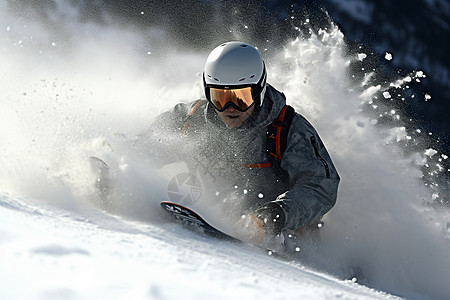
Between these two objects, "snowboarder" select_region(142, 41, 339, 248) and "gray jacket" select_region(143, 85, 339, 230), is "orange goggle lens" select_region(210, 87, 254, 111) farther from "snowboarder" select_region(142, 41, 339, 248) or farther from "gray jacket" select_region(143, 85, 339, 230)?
"gray jacket" select_region(143, 85, 339, 230)

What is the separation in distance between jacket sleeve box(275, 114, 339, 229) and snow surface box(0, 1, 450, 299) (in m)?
0.40

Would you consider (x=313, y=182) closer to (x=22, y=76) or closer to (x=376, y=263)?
(x=376, y=263)

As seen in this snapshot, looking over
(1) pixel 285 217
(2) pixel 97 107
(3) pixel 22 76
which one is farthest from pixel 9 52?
(1) pixel 285 217

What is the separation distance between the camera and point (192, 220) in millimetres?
2373

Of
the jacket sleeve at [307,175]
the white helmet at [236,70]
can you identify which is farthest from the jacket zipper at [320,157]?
the white helmet at [236,70]

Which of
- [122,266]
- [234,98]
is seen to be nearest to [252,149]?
[234,98]

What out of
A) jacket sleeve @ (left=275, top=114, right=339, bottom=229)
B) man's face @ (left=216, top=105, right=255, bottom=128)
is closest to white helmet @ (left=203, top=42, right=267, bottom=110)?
man's face @ (left=216, top=105, right=255, bottom=128)

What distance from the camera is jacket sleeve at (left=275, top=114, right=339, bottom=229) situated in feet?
9.34

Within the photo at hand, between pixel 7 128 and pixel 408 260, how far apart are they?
3.33 m

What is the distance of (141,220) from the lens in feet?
7.77

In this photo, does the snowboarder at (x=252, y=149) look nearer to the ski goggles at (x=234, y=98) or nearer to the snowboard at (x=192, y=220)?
the ski goggles at (x=234, y=98)

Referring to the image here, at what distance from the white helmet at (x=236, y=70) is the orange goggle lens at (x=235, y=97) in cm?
2

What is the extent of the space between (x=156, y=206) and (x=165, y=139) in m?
1.02

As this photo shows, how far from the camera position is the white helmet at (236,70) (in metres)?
2.98
